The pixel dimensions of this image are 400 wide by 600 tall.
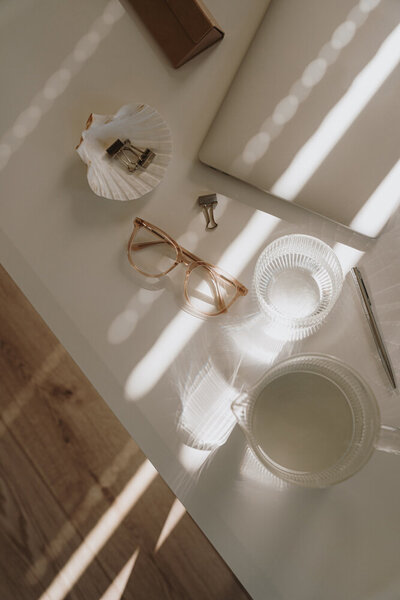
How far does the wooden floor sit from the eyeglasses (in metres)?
0.68

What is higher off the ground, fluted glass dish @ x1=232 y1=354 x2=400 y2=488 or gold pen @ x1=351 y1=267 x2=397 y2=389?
gold pen @ x1=351 y1=267 x2=397 y2=389

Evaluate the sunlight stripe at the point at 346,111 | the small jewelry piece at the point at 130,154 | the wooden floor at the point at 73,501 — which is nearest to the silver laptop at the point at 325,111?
the sunlight stripe at the point at 346,111

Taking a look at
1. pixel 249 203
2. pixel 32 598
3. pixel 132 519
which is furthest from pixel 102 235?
pixel 32 598

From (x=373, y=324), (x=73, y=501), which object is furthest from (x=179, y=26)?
(x=73, y=501)

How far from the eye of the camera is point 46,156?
0.63 metres

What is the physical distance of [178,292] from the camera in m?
0.61

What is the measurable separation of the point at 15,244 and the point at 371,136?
Answer: 0.51 metres

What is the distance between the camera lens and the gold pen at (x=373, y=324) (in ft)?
1.88

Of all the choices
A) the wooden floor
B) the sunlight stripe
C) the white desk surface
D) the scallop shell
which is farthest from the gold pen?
the wooden floor

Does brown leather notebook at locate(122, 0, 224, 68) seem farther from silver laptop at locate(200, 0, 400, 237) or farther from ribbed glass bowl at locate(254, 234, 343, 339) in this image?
ribbed glass bowl at locate(254, 234, 343, 339)

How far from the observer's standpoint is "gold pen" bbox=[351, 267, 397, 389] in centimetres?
57

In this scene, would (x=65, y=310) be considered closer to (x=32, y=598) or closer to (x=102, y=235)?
(x=102, y=235)

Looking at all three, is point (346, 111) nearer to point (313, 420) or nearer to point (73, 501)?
point (313, 420)

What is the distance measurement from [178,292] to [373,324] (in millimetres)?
265
